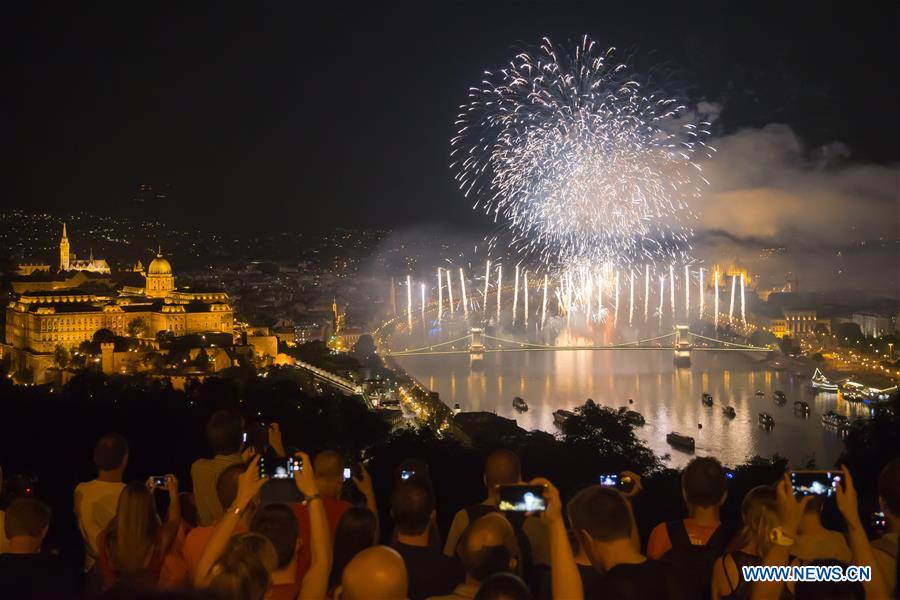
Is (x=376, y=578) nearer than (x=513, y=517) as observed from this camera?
Yes

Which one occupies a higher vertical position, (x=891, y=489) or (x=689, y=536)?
(x=891, y=489)

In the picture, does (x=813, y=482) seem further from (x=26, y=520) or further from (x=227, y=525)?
(x=26, y=520)

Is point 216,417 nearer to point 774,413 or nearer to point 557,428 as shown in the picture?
point 557,428

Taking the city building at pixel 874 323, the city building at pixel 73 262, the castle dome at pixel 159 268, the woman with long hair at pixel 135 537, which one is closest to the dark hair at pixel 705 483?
the woman with long hair at pixel 135 537

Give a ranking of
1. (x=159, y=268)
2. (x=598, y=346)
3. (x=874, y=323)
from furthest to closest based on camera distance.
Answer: (x=874, y=323)
(x=598, y=346)
(x=159, y=268)

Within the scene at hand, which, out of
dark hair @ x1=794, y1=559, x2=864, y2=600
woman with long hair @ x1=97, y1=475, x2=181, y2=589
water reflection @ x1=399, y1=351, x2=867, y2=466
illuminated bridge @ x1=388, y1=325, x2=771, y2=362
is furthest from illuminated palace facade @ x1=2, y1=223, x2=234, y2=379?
dark hair @ x1=794, y1=559, x2=864, y2=600

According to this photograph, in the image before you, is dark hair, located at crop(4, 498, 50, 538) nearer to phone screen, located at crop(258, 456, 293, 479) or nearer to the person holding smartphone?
phone screen, located at crop(258, 456, 293, 479)

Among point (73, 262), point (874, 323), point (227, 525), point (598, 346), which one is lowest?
point (598, 346)

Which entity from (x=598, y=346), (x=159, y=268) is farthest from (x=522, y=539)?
(x=598, y=346)
